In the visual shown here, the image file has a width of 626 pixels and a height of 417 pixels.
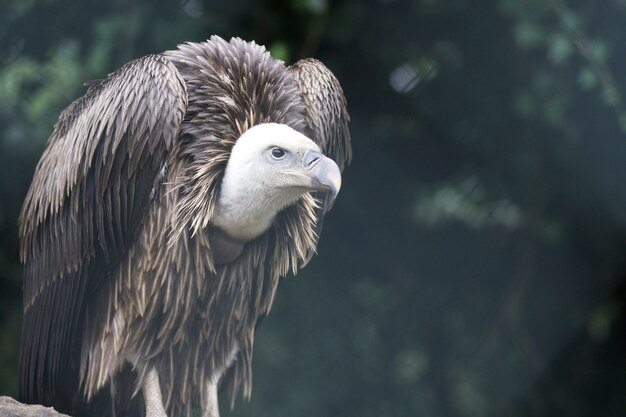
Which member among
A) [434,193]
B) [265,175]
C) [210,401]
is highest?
[265,175]

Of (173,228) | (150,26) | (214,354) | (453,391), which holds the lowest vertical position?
(453,391)

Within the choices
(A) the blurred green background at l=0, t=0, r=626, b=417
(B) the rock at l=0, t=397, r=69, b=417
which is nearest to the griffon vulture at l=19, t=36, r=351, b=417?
(B) the rock at l=0, t=397, r=69, b=417

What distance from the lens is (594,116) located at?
159 inches

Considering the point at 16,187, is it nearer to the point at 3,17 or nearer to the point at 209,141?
the point at 3,17

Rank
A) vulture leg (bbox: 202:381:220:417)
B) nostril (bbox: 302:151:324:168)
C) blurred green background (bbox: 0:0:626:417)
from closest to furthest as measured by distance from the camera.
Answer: nostril (bbox: 302:151:324:168)
vulture leg (bbox: 202:381:220:417)
blurred green background (bbox: 0:0:626:417)

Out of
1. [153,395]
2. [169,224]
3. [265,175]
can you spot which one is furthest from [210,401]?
[265,175]

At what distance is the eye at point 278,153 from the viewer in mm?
2506

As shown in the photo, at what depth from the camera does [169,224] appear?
2.55 meters

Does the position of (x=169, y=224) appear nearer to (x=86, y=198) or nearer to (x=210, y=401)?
(x=86, y=198)

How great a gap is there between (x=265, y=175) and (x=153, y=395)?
65cm

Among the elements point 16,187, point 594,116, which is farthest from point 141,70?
point 594,116

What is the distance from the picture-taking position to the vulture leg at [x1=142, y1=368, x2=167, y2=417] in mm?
2699

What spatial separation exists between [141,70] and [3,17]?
4.96ft

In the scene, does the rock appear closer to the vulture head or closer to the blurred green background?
the vulture head
